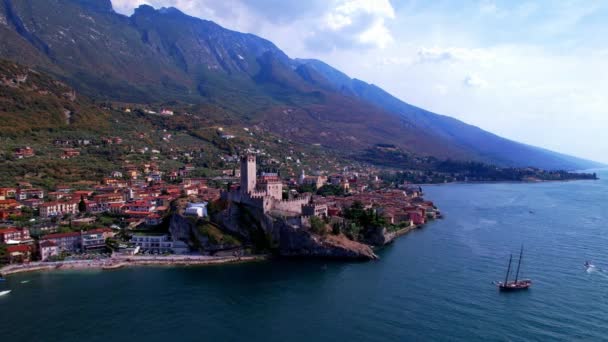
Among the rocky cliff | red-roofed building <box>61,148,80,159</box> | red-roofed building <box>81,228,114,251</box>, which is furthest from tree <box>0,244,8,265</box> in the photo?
red-roofed building <box>61,148,80,159</box>

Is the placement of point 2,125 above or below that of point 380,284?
above

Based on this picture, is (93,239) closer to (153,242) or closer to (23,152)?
(153,242)

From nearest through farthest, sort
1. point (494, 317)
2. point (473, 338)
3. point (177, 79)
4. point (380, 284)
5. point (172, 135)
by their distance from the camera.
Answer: point (473, 338)
point (494, 317)
point (380, 284)
point (172, 135)
point (177, 79)

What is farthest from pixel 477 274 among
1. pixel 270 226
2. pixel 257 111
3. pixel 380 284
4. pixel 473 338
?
pixel 257 111

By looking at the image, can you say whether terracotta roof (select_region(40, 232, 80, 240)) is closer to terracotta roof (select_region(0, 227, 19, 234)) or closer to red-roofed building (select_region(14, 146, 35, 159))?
terracotta roof (select_region(0, 227, 19, 234))

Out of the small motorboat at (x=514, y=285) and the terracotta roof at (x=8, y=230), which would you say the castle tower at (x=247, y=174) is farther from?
the small motorboat at (x=514, y=285)

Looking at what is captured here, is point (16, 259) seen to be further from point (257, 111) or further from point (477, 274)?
point (257, 111)
